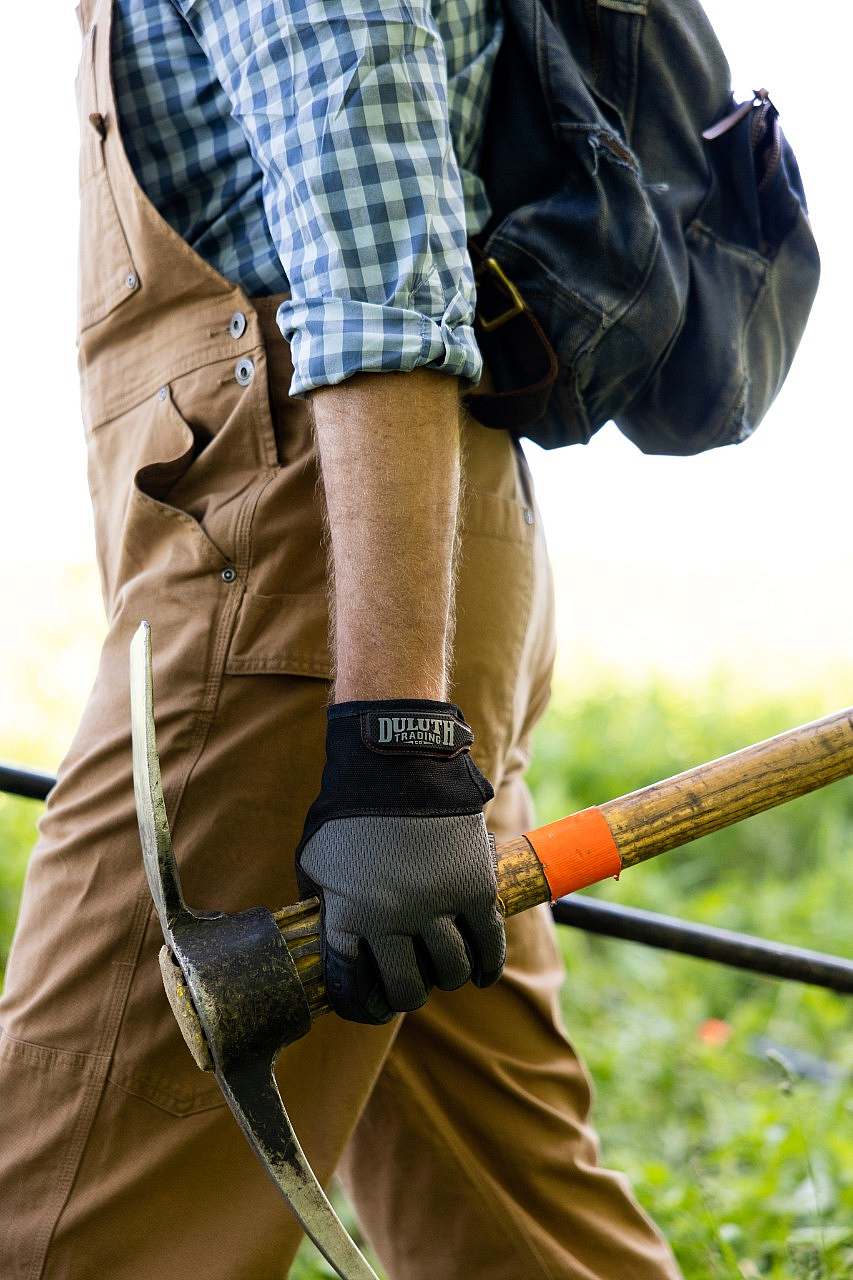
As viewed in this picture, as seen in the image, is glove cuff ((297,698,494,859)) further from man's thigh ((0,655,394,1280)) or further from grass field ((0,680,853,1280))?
grass field ((0,680,853,1280))

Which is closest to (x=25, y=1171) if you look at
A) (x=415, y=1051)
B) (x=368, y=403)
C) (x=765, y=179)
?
(x=415, y=1051)

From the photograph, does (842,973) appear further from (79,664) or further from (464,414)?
(79,664)

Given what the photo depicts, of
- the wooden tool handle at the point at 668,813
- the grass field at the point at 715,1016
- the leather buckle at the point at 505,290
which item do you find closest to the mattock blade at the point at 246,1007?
the wooden tool handle at the point at 668,813

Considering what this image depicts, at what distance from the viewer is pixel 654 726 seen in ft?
16.2

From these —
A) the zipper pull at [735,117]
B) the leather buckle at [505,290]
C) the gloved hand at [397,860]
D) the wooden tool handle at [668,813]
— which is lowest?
the wooden tool handle at [668,813]

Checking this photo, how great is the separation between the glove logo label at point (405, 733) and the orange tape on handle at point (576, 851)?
0.54 feet

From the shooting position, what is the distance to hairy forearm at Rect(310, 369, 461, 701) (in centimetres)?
108

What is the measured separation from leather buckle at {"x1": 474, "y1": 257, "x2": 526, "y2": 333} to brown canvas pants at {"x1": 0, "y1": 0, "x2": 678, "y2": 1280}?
14cm

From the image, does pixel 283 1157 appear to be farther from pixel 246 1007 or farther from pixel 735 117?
pixel 735 117

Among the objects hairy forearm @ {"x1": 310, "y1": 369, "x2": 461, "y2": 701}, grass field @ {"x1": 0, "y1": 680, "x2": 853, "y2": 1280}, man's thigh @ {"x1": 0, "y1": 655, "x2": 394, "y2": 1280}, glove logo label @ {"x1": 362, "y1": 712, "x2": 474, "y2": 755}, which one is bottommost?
grass field @ {"x1": 0, "y1": 680, "x2": 853, "y2": 1280}

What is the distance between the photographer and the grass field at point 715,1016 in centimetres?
222

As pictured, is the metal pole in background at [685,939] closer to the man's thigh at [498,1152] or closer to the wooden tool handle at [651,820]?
the man's thigh at [498,1152]

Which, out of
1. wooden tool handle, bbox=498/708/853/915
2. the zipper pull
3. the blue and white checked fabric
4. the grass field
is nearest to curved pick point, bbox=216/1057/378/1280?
wooden tool handle, bbox=498/708/853/915

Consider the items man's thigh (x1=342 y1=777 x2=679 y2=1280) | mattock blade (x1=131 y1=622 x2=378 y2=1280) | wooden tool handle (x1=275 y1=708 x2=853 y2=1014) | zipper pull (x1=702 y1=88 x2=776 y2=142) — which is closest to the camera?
mattock blade (x1=131 y1=622 x2=378 y2=1280)
